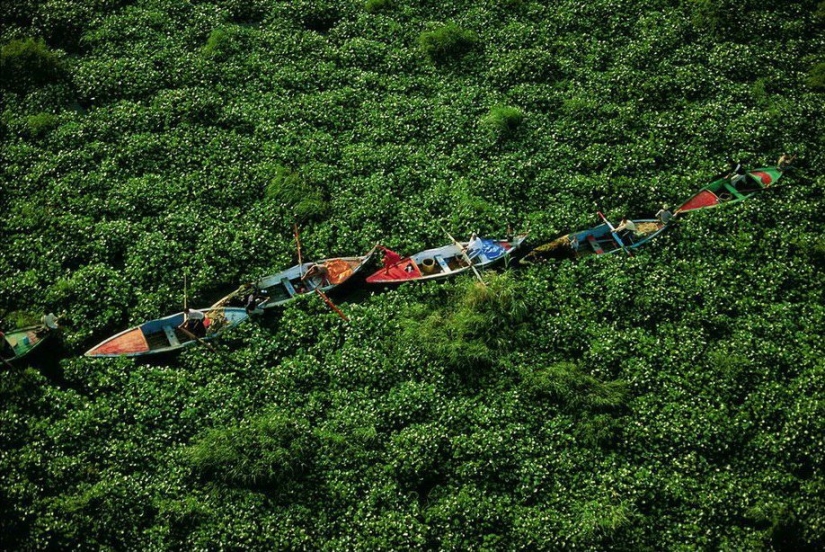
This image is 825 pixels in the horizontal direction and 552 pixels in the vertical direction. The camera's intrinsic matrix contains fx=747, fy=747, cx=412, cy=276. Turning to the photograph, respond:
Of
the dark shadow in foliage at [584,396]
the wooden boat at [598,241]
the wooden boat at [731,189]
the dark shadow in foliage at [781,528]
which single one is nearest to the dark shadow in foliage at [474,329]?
the dark shadow in foliage at [584,396]

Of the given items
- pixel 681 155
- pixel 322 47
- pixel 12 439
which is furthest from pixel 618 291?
pixel 12 439

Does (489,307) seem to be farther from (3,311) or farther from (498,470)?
(3,311)

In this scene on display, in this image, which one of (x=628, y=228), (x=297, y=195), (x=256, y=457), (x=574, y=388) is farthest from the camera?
(x=297, y=195)

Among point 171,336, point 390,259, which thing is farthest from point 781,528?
point 171,336

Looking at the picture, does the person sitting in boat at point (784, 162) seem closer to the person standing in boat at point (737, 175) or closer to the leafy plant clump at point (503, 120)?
the person standing in boat at point (737, 175)

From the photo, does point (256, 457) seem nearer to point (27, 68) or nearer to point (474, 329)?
point (474, 329)

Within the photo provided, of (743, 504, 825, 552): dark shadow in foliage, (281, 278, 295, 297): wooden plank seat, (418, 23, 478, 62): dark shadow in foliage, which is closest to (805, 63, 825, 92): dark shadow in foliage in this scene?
(418, 23, 478, 62): dark shadow in foliage

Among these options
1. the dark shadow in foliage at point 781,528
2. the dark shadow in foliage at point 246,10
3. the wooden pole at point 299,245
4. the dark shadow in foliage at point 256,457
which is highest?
the dark shadow in foliage at point 246,10
